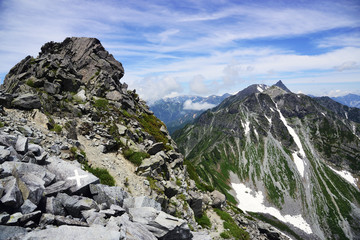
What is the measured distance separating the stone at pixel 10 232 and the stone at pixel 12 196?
1.02 m

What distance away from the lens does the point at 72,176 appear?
10.9 meters

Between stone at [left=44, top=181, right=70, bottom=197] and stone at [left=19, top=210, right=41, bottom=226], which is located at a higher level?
stone at [left=44, top=181, right=70, bottom=197]

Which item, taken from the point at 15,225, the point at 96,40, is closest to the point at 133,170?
the point at 15,225

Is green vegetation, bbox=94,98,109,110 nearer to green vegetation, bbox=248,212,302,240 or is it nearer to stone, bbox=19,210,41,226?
stone, bbox=19,210,41,226

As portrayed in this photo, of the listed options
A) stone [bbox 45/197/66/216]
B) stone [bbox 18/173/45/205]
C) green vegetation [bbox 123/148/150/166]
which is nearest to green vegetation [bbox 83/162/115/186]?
green vegetation [bbox 123/148/150/166]

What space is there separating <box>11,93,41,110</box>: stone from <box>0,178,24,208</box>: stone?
Result: 15824mm

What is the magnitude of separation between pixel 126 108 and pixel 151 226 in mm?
32679

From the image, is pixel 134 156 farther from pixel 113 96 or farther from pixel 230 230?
pixel 113 96

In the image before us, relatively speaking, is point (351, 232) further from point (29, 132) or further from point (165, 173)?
point (29, 132)

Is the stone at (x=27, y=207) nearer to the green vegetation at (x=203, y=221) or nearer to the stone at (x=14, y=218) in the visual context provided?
the stone at (x=14, y=218)

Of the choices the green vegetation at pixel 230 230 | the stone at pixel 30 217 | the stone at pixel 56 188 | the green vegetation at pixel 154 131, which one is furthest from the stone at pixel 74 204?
the green vegetation at pixel 154 131

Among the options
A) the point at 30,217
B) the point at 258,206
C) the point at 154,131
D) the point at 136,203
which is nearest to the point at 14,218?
the point at 30,217

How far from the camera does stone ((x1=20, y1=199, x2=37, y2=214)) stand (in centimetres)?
764

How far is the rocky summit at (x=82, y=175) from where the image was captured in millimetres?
7957
